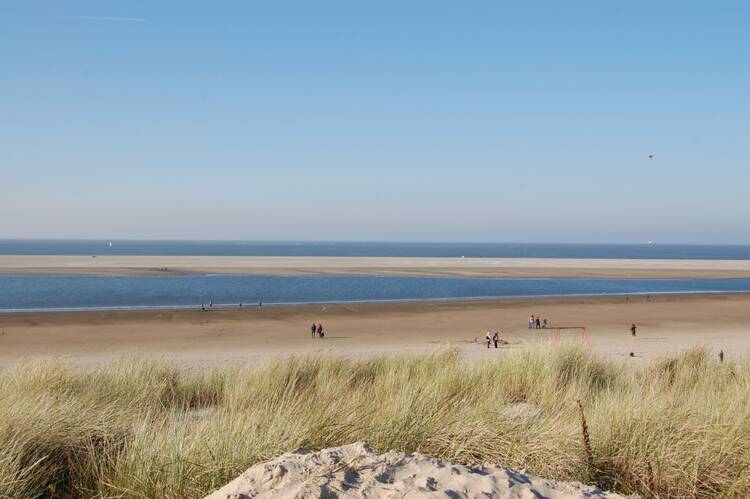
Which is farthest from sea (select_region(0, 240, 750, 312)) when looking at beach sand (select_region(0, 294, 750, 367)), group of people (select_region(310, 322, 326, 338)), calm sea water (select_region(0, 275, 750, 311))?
group of people (select_region(310, 322, 326, 338))

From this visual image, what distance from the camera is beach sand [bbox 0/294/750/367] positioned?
74.1 feet

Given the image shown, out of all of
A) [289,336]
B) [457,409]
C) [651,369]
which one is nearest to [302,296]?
[289,336]

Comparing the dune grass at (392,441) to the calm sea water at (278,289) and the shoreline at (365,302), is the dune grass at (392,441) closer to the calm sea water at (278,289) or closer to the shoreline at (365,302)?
the shoreline at (365,302)

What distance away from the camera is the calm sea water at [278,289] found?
41781 mm

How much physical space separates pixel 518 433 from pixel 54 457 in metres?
3.48

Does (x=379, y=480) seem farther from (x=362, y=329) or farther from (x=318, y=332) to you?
(x=362, y=329)

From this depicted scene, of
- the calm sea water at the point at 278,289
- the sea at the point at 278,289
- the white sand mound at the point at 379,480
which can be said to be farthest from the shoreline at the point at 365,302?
the white sand mound at the point at 379,480

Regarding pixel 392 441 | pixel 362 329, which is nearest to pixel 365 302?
pixel 362 329

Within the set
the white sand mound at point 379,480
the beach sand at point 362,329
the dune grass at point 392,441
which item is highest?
the white sand mound at point 379,480

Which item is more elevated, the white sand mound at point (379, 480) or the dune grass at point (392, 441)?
the white sand mound at point (379, 480)

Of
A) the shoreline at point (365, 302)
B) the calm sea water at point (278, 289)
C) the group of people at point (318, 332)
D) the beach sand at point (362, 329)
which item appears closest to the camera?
the beach sand at point (362, 329)

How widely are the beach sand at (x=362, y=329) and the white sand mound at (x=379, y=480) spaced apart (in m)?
15.0

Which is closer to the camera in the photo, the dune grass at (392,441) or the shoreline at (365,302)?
the dune grass at (392,441)

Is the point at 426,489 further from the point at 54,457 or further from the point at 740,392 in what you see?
the point at 740,392
